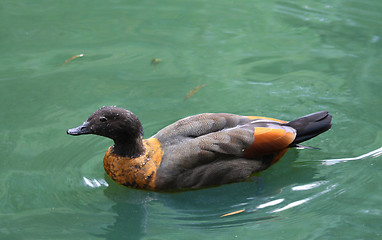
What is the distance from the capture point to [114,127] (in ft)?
18.7

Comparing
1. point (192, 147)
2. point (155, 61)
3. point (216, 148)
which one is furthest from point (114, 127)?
point (155, 61)

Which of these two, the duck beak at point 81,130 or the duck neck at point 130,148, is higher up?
the duck beak at point 81,130

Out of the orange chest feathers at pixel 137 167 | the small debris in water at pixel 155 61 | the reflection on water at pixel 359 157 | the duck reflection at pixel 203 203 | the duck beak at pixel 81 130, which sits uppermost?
the small debris in water at pixel 155 61

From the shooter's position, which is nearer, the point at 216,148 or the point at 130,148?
the point at 216,148

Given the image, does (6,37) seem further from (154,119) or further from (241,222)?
(241,222)

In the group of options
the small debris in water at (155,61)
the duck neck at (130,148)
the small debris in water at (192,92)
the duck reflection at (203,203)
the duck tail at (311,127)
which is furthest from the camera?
the small debris in water at (155,61)

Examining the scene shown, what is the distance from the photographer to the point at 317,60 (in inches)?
325

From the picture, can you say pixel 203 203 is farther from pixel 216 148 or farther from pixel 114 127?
pixel 114 127

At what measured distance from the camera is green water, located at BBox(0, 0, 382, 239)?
17.4ft

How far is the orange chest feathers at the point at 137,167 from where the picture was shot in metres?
5.71

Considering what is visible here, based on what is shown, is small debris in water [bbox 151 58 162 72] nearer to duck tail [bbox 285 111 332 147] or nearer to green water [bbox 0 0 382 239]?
green water [bbox 0 0 382 239]

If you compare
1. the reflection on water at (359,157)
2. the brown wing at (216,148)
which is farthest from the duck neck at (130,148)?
the reflection on water at (359,157)

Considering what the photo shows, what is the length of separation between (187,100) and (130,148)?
5.43 ft

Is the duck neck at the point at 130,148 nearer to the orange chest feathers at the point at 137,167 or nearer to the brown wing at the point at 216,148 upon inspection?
the orange chest feathers at the point at 137,167
